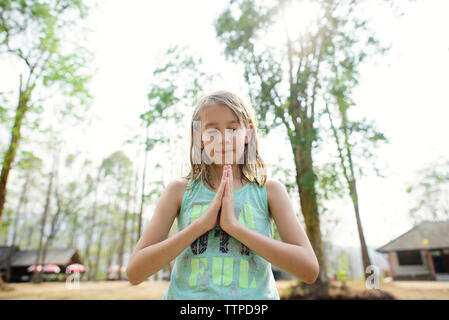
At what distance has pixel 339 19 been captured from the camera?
12711mm

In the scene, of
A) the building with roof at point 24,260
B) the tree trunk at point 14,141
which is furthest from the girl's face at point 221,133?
the building with roof at point 24,260

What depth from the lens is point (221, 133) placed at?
53.3 inches

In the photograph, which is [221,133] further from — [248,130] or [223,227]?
[223,227]

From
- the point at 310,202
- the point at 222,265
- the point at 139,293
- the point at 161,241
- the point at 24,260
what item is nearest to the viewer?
the point at 222,265

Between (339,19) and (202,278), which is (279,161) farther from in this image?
(202,278)

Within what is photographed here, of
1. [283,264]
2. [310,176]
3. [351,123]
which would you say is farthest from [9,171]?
[283,264]

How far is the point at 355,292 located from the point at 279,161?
23.7 feet

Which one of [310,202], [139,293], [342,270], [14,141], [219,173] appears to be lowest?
[139,293]

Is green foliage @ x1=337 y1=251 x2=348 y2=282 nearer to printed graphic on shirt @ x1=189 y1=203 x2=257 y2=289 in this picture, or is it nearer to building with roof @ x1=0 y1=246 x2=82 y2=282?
printed graphic on shirt @ x1=189 y1=203 x2=257 y2=289

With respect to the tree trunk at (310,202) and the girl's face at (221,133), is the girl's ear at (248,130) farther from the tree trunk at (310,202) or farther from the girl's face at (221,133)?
the tree trunk at (310,202)

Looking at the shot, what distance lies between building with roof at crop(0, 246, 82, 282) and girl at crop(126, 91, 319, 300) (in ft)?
135

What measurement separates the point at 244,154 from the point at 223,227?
52cm

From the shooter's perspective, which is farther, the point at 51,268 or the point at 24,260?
the point at 24,260

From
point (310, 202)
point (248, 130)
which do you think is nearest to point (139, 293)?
point (310, 202)
